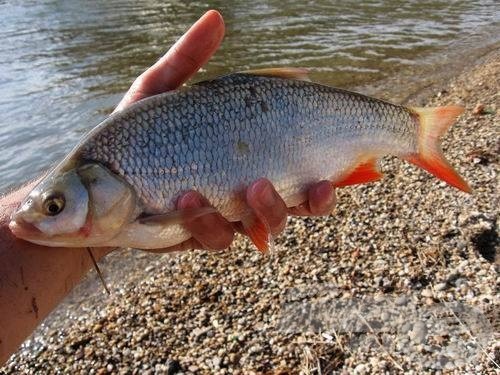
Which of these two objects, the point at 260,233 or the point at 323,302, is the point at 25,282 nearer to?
the point at 260,233

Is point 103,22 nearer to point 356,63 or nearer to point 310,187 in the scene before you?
point 356,63

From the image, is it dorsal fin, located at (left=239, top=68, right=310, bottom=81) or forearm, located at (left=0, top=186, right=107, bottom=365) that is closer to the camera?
forearm, located at (left=0, top=186, right=107, bottom=365)

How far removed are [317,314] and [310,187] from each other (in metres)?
1.56

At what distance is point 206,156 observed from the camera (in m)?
2.88

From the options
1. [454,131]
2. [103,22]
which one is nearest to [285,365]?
[454,131]

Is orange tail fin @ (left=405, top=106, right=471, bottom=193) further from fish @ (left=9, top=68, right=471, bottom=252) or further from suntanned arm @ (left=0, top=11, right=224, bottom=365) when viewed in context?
suntanned arm @ (left=0, top=11, right=224, bottom=365)

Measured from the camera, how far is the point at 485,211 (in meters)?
5.50

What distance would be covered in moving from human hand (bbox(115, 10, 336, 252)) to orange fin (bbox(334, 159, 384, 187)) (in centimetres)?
14

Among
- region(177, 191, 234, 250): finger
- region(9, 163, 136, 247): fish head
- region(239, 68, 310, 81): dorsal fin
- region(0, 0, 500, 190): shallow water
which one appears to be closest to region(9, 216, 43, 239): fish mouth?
region(9, 163, 136, 247): fish head

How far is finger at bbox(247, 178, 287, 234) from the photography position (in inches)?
117

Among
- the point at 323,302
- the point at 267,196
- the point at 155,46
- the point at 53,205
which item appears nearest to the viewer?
the point at 53,205

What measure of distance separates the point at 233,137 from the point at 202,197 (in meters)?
0.38

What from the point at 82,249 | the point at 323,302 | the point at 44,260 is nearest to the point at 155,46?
the point at 323,302

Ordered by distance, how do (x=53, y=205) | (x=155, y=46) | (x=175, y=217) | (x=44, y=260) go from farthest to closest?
(x=155, y=46)
(x=44, y=260)
(x=175, y=217)
(x=53, y=205)
